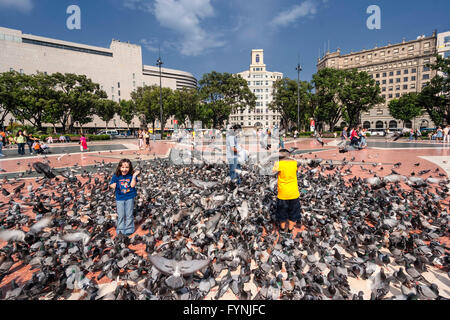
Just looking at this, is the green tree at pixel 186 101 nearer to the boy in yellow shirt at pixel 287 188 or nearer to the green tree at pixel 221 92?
the green tree at pixel 221 92

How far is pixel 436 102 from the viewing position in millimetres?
→ 36438

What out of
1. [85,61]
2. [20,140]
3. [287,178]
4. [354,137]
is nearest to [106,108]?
[20,140]

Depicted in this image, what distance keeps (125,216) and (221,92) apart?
44.3 meters

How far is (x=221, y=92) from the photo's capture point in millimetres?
46188

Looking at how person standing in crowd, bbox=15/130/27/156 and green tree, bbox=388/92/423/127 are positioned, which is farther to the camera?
green tree, bbox=388/92/423/127

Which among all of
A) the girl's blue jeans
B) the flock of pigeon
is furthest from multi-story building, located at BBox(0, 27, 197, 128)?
the girl's blue jeans

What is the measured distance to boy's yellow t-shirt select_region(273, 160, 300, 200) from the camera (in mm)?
4188

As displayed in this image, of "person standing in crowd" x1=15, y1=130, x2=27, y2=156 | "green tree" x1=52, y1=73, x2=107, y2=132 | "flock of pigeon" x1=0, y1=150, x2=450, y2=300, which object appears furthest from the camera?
"green tree" x1=52, y1=73, x2=107, y2=132

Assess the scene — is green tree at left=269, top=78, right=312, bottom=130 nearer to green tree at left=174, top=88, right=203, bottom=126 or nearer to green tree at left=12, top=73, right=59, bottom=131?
green tree at left=174, top=88, right=203, bottom=126

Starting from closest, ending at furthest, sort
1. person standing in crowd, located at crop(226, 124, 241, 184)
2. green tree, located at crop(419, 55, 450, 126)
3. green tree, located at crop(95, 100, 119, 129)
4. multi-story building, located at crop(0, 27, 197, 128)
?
person standing in crowd, located at crop(226, 124, 241, 184), green tree, located at crop(419, 55, 450, 126), green tree, located at crop(95, 100, 119, 129), multi-story building, located at crop(0, 27, 197, 128)

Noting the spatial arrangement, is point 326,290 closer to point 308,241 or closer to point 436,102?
point 308,241

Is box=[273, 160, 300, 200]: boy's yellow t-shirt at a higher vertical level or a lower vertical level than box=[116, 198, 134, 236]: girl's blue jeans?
higher
